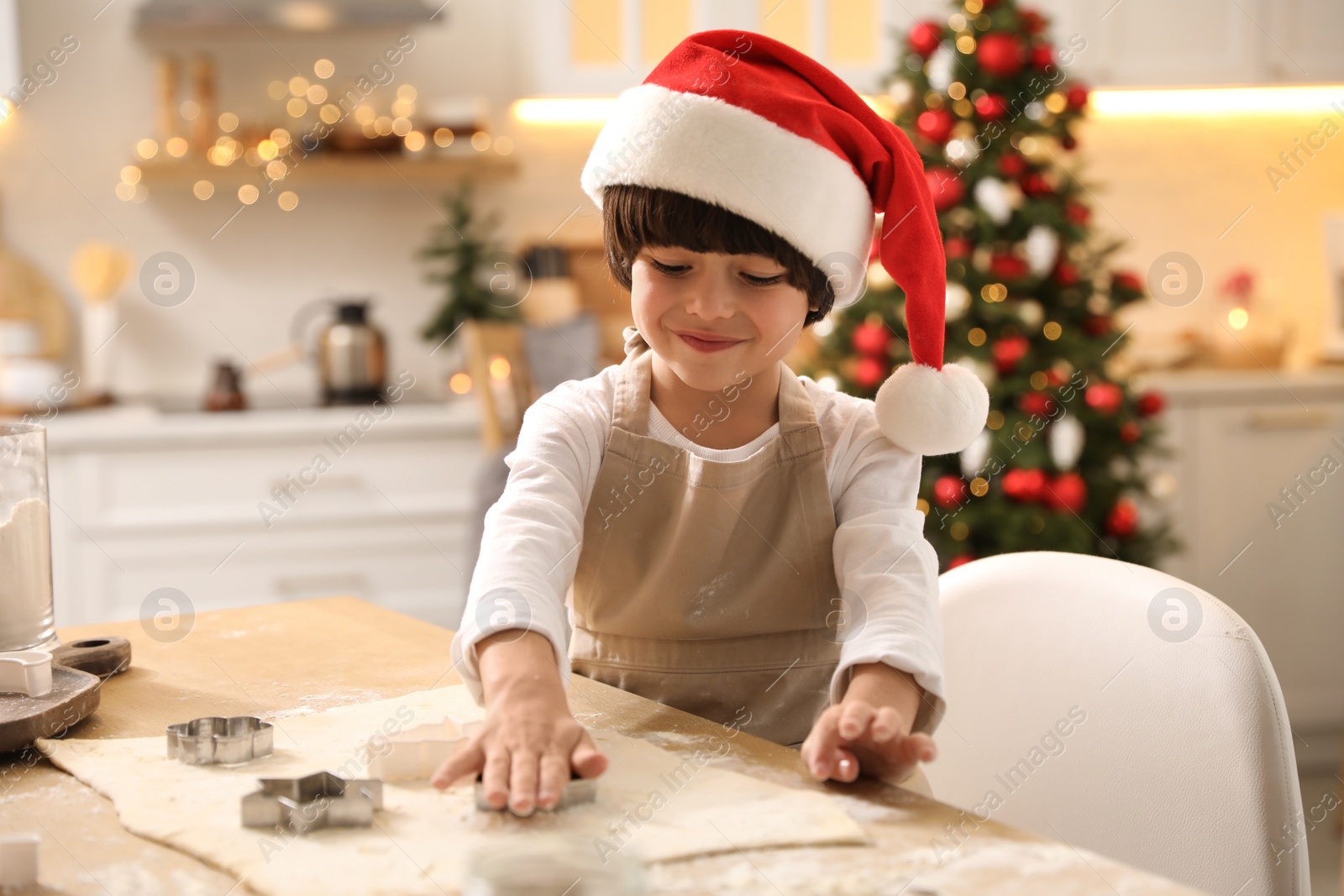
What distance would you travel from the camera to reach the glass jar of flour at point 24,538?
0.89m

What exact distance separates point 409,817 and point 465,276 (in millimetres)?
2593

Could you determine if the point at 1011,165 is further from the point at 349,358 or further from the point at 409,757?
the point at 409,757

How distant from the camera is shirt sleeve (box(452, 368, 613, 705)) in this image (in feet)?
2.71

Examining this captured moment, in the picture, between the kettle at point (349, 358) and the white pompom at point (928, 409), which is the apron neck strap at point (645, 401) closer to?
the white pompom at point (928, 409)

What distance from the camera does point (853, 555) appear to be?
3.03ft

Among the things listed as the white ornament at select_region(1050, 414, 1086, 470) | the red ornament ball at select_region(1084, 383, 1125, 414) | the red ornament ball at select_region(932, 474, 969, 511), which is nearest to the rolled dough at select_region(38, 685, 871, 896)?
the red ornament ball at select_region(932, 474, 969, 511)

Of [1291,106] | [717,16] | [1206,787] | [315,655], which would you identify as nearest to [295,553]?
[717,16]

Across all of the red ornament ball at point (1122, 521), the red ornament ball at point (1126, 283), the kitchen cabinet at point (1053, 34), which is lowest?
the red ornament ball at point (1122, 521)

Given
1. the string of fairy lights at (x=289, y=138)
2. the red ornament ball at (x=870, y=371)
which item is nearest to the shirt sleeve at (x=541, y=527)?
the red ornament ball at (x=870, y=371)

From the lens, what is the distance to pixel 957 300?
2402 millimetres

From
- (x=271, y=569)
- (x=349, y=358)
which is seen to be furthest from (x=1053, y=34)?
(x=271, y=569)

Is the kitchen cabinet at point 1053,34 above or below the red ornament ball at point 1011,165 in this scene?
above

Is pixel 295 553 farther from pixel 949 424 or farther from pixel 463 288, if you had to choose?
pixel 949 424

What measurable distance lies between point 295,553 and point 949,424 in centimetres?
216
